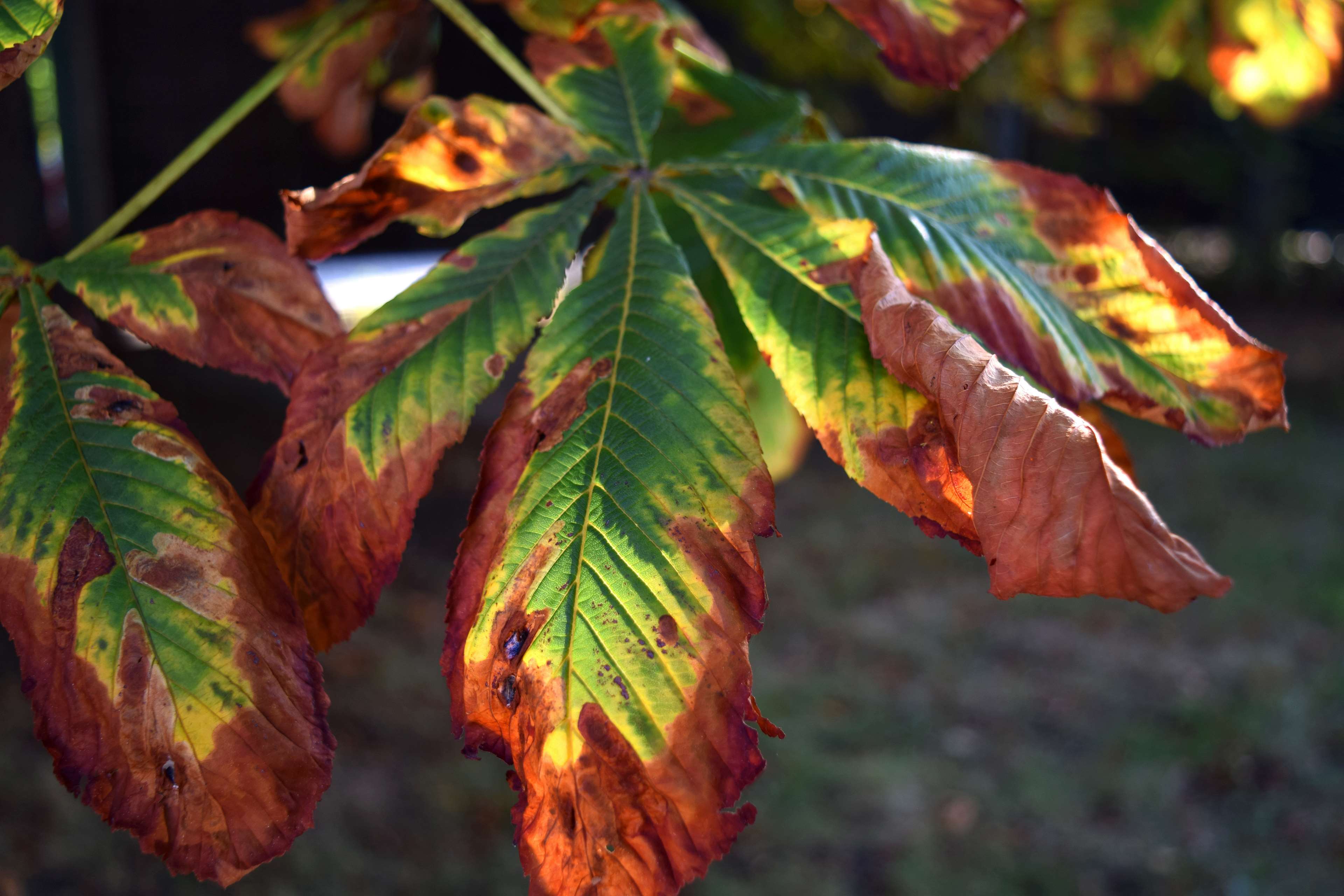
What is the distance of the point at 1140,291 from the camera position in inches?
25.5

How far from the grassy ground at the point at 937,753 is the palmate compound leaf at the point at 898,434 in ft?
6.03

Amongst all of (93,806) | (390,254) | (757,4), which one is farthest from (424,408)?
(390,254)

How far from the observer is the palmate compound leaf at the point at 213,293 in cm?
66

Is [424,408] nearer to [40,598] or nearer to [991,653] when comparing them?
[40,598]

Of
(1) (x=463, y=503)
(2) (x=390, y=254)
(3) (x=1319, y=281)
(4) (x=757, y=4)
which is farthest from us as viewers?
(3) (x=1319, y=281)

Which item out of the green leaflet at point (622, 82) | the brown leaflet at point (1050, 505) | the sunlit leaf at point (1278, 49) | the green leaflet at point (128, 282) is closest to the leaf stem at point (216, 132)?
the green leaflet at point (128, 282)

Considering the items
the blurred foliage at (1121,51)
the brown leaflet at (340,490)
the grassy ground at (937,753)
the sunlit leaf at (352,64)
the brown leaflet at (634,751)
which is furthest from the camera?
the grassy ground at (937,753)

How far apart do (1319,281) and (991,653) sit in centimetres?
599

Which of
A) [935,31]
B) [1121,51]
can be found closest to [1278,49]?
[1121,51]

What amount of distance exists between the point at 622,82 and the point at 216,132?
34cm

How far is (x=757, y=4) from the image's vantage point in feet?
7.91

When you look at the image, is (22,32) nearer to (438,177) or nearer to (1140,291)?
(438,177)

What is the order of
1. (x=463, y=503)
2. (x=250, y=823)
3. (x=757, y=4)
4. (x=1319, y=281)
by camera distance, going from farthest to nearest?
(x=1319, y=281)
(x=463, y=503)
(x=757, y=4)
(x=250, y=823)

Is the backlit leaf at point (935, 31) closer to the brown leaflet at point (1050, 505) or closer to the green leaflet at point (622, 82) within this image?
the green leaflet at point (622, 82)
